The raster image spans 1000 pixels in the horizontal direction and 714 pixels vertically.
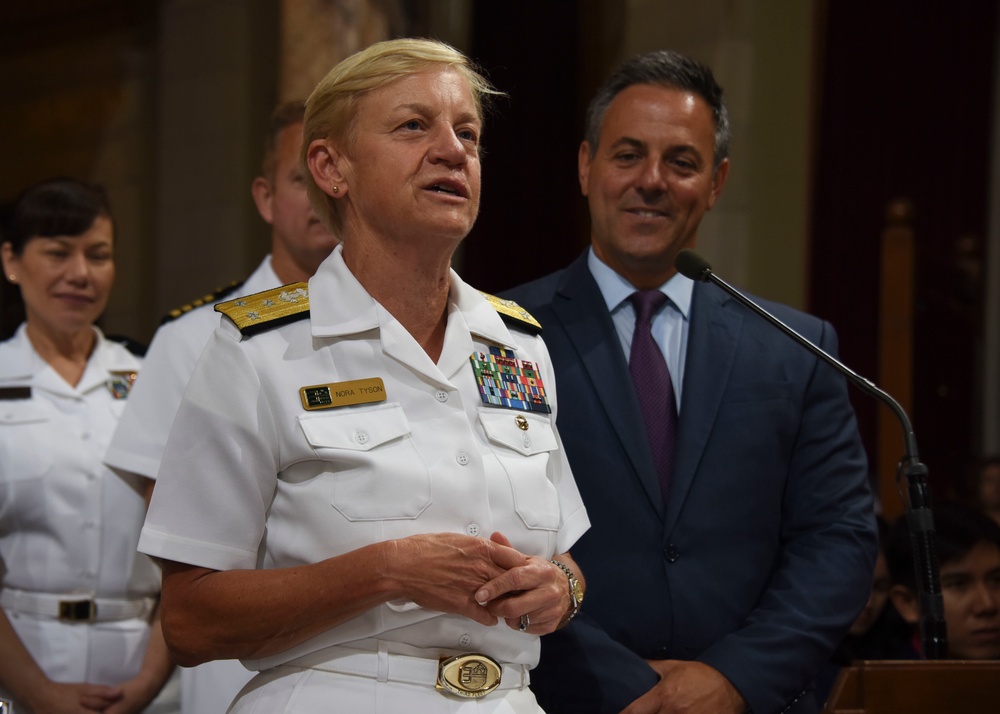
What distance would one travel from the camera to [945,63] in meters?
5.98

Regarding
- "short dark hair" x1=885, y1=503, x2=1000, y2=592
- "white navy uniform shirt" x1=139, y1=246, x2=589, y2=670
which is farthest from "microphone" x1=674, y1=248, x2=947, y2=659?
"short dark hair" x1=885, y1=503, x2=1000, y2=592

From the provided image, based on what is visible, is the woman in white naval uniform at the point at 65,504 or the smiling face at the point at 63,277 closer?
the woman in white naval uniform at the point at 65,504

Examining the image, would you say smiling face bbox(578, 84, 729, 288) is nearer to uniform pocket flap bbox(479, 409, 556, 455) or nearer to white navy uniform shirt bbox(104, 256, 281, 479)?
uniform pocket flap bbox(479, 409, 556, 455)

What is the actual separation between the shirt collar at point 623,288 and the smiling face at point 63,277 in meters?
1.22

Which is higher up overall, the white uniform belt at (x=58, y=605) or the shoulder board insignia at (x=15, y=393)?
the shoulder board insignia at (x=15, y=393)

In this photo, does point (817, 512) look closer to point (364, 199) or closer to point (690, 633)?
point (690, 633)

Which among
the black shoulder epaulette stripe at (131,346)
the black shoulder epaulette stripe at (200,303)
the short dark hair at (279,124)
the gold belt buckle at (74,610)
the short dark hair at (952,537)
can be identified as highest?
the short dark hair at (279,124)

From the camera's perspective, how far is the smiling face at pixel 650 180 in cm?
230

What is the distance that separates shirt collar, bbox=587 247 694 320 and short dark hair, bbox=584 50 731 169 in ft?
0.89

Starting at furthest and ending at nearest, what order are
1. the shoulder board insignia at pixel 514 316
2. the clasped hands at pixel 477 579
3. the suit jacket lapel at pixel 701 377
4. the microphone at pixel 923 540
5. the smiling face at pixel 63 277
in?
the smiling face at pixel 63 277 → the suit jacket lapel at pixel 701 377 → the shoulder board insignia at pixel 514 316 → the microphone at pixel 923 540 → the clasped hands at pixel 477 579

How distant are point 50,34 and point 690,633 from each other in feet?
15.8

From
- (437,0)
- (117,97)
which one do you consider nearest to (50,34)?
(117,97)

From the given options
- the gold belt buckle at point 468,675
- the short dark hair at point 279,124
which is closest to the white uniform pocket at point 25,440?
the short dark hair at point 279,124

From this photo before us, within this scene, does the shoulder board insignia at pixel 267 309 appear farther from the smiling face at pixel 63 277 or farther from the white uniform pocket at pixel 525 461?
the smiling face at pixel 63 277
